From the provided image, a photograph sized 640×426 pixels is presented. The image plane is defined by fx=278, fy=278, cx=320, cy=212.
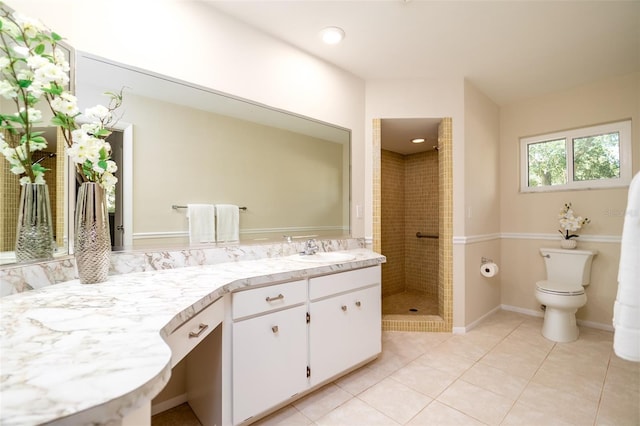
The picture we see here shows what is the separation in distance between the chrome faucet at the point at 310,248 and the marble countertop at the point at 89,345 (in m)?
0.84

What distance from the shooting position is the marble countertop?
16.2 inches

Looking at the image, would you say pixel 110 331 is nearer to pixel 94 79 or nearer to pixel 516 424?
pixel 94 79

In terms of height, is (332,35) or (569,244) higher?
(332,35)

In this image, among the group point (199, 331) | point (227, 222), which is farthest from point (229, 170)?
point (199, 331)

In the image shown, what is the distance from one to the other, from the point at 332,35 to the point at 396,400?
2404 mm

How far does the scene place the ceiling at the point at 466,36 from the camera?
1733 mm

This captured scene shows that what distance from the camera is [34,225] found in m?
1.12

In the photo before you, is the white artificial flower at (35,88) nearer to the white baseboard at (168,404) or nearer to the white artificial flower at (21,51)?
the white artificial flower at (21,51)

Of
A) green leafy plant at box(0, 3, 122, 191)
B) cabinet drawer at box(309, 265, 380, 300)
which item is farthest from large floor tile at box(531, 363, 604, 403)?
green leafy plant at box(0, 3, 122, 191)

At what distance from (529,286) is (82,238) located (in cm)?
382

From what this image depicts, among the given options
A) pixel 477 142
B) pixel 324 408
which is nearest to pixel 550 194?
pixel 477 142

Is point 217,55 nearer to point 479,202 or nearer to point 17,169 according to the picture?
point 17,169

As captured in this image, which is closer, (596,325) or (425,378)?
(425,378)

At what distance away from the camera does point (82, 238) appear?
1149mm
